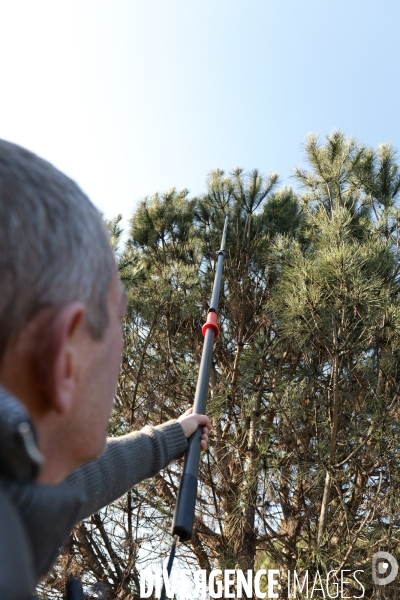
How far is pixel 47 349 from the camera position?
0.40 meters

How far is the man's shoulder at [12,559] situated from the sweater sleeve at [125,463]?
2.17ft

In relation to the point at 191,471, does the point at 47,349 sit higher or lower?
lower

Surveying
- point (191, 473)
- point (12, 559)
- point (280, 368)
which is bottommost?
point (12, 559)

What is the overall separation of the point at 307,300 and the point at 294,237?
1.29 meters

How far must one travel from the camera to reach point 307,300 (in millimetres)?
3373

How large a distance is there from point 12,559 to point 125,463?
890mm

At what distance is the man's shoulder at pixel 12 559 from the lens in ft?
0.93

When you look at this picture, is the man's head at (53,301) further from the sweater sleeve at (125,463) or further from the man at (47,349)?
the sweater sleeve at (125,463)

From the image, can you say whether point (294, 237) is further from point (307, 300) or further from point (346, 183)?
point (307, 300)

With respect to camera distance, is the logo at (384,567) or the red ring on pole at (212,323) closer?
the red ring on pole at (212,323)

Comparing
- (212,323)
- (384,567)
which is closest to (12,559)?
(212,323)

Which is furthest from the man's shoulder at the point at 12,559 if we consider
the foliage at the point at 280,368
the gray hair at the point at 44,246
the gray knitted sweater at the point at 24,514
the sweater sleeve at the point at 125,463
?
the foliage at the point at 280,368

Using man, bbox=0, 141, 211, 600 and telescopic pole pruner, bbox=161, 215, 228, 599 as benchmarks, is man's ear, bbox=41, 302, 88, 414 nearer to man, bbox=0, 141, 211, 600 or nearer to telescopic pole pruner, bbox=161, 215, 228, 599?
man, bbox=0, 141, 211, 600

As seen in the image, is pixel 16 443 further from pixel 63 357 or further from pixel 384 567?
pixel 384 567
